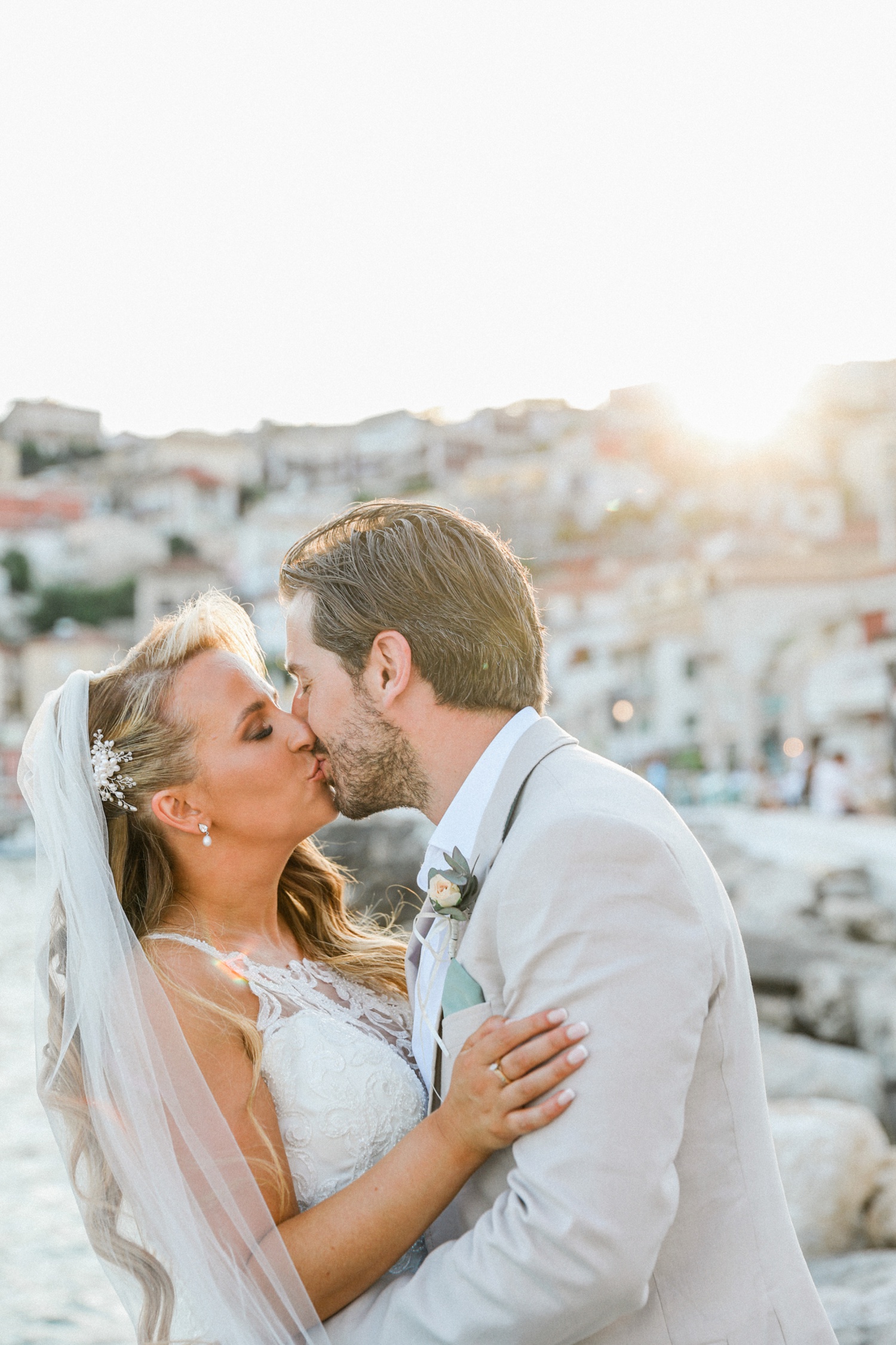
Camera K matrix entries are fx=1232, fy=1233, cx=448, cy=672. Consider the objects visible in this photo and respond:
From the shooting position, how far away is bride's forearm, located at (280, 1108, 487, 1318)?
1840 mm

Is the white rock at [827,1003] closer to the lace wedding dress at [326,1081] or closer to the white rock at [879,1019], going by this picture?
the white rock at [879,1019]

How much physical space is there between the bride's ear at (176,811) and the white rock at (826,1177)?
133 inches

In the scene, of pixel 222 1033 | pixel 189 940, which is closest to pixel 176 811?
pixel 189 940

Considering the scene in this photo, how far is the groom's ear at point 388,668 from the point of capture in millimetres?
1981

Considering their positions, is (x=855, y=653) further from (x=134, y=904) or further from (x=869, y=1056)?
(x=134, y=904)

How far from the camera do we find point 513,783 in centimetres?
188

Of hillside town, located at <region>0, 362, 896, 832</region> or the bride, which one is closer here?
the bride

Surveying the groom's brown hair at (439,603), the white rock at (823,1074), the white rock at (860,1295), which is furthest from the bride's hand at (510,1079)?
the white rock at (823,1074)

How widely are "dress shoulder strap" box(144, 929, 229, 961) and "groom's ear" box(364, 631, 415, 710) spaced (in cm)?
68

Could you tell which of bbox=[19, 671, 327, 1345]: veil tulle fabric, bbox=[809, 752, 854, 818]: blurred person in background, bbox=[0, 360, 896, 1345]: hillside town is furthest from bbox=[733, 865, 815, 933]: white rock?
bbox=[19, 671, 327, 1345]: veil tulle fabric

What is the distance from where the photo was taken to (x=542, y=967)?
1.66 metres

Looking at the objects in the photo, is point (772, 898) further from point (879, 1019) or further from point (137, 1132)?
point (137, 1132)

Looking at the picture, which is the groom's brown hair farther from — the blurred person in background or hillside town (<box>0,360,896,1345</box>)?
the blurred person in background

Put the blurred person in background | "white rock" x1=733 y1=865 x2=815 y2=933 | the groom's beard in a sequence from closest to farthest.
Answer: the groom's beard
"white rock" x1=733 y1=865 x2=815 y2=933
the blurred person in background
